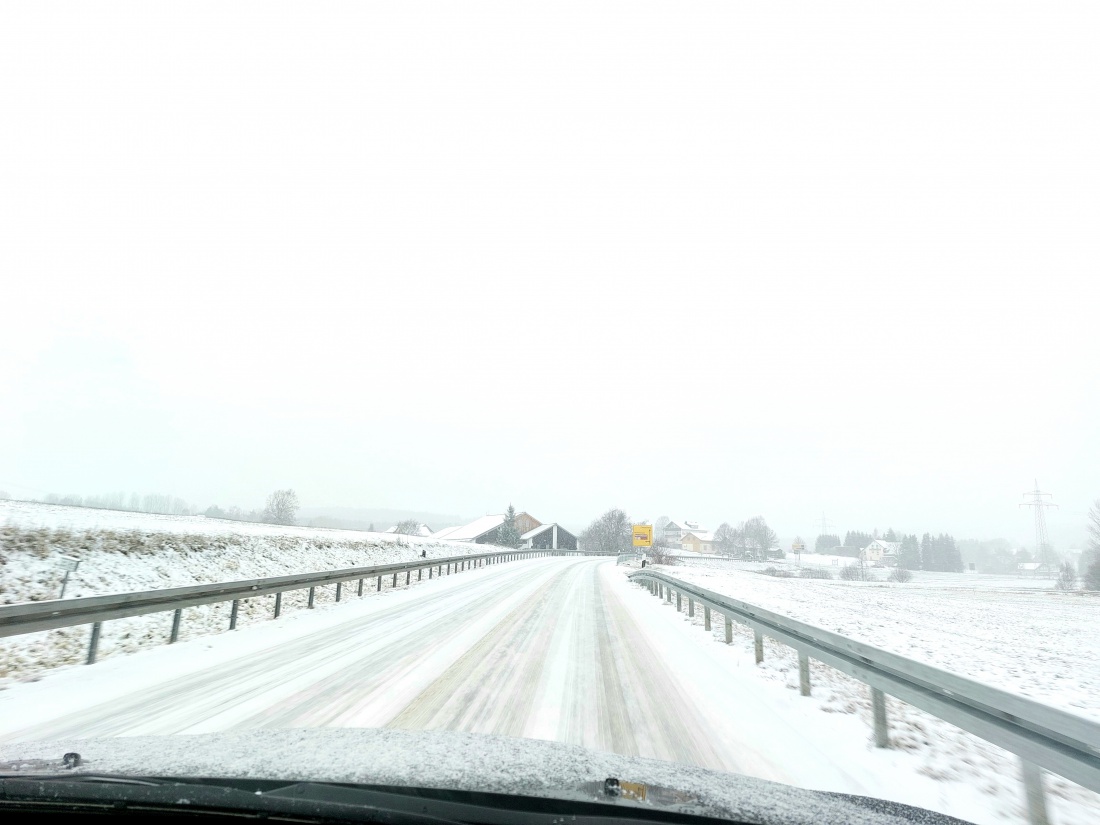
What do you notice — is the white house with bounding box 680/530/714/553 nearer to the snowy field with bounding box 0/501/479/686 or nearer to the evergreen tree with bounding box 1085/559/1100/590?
the evergreen tree with bounding box 1085/559/1100/590

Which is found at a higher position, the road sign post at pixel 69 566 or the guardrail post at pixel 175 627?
the road sign post at pixel 69 566

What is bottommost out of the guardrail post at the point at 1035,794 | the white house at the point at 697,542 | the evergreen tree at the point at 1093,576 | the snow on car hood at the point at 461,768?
the white house at the point at 697,542

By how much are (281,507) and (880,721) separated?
4075 inches

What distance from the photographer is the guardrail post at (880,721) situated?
16.1 ft

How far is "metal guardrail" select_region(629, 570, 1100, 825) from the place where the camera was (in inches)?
120

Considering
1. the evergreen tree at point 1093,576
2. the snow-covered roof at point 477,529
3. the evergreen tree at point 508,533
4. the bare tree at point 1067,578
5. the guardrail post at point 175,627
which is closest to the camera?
the guardrail post at point 175,627

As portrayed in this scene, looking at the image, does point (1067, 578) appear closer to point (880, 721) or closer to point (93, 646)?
point (880, 721)

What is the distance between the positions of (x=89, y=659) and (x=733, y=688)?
8274 mm

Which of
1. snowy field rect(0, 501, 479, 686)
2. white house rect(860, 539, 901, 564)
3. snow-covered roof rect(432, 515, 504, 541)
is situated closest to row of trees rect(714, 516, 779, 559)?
white house rect(860, 539, 901, 564)

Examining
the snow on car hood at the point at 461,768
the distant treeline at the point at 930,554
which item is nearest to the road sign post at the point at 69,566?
the snow on car hood at the point at 461,768

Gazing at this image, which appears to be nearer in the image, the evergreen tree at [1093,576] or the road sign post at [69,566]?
the road sign post at [69,566]

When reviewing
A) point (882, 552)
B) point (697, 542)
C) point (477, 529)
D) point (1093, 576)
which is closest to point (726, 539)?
point (697, 542)

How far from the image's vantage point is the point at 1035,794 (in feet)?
11.3

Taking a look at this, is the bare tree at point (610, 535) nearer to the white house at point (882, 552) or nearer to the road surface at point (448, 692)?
the white house at point (882, 552)
